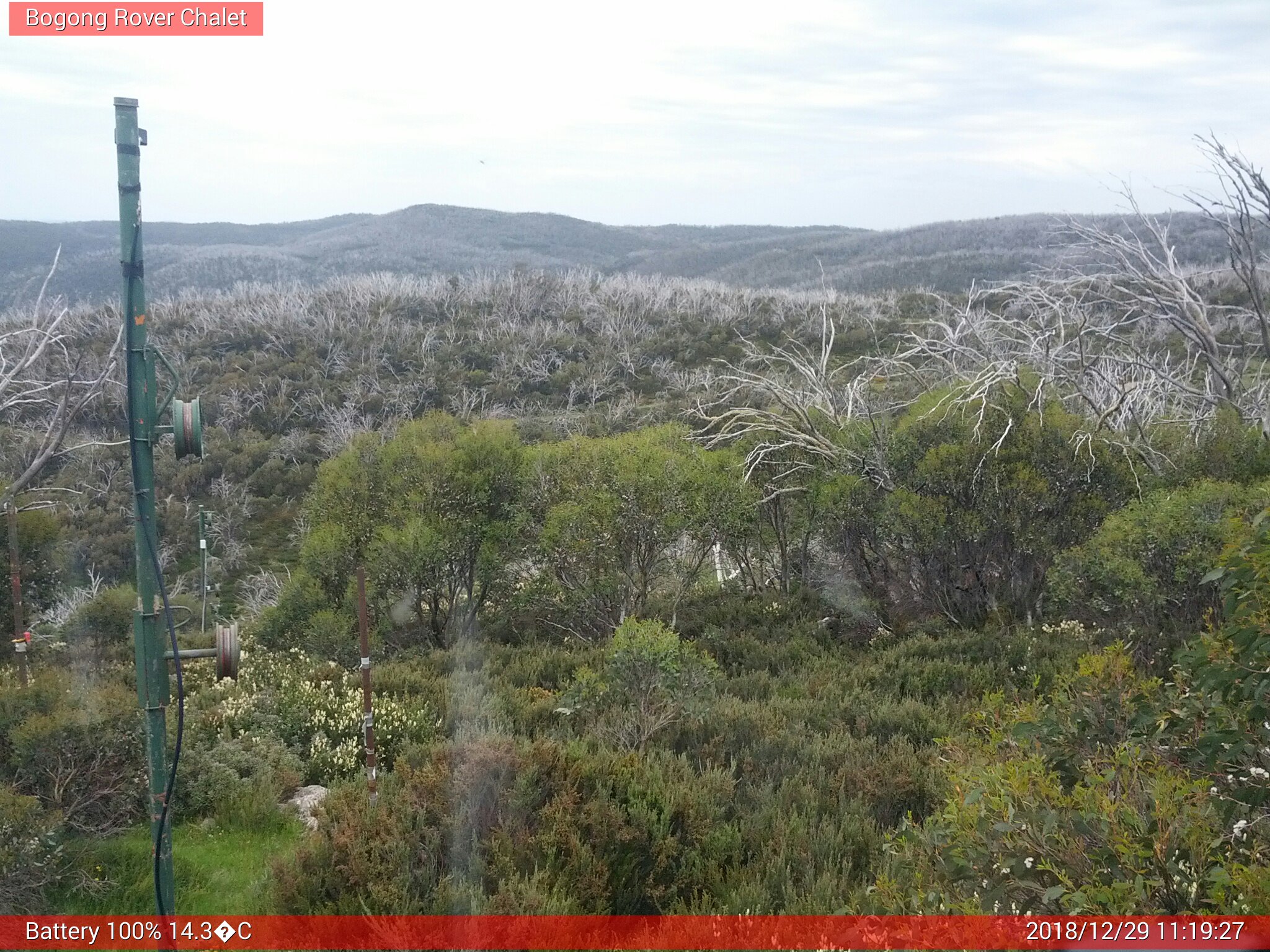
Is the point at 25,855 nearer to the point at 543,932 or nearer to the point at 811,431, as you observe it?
the point at 543,932

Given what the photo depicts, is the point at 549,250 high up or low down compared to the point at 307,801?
up

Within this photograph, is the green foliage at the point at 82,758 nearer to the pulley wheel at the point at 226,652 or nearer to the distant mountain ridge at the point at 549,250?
the pulley wheel at the point at 226,652

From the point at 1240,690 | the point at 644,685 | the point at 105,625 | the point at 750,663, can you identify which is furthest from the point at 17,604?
the point at 1240,690

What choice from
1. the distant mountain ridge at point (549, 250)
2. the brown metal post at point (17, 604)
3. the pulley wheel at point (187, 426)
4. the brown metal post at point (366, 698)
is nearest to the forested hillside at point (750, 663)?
the brown metal post at point (366, 698)

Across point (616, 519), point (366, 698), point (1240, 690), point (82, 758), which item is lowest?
point (82, 758)

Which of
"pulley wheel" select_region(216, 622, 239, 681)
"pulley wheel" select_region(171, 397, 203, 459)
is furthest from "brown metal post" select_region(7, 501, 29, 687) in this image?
"pulley wheel" select_region(171, 397, 203, 459)

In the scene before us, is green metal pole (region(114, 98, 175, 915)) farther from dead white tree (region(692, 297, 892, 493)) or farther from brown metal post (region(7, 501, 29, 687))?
dead white tree (region(692, 297, 892, 493))
